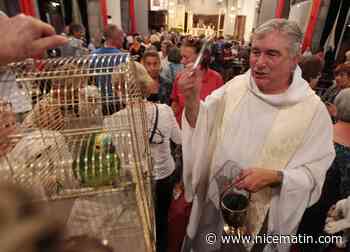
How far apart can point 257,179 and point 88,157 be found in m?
0.64

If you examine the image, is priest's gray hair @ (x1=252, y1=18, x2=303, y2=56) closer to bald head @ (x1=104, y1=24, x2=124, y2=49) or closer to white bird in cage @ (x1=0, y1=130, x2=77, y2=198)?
white bird in cage @ (x1=0, y1=130, x2=77, y2=198)

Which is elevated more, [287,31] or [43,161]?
[287,31]

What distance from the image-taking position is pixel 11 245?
0.13 m

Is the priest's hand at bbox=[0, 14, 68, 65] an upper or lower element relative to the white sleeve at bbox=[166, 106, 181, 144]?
upper

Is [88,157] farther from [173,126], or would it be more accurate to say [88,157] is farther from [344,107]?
Result: [344,107]

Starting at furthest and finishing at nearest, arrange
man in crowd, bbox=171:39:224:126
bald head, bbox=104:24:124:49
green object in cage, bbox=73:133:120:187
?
1. bald head, bbox=104:24:124:49
2. man in crowd, bbox=171:39:224:126
3. green object in cage, bbox=73:133:120:187

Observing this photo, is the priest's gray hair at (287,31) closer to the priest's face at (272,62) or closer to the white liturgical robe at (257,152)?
the priest's face at (272,62)

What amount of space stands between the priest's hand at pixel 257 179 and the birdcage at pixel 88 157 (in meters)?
0.36

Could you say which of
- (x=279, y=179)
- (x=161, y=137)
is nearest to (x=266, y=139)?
(x=279, y=179)

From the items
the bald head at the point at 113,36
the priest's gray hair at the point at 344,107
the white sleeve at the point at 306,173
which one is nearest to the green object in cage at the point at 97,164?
the white sleeve at the point at 306,173

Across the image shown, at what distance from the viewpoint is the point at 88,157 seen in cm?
88

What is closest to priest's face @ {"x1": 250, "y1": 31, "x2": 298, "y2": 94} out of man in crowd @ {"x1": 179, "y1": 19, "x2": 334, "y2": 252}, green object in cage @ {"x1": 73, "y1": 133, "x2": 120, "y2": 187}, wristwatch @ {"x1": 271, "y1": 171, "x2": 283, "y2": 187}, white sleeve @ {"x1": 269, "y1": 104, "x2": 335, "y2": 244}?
man in crowd @ {"x1": 179, "y1": 19, "x2": 334, "y2": 252}

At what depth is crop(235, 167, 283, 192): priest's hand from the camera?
88 centimetres

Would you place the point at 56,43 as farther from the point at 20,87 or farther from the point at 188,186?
the point at 188,186
